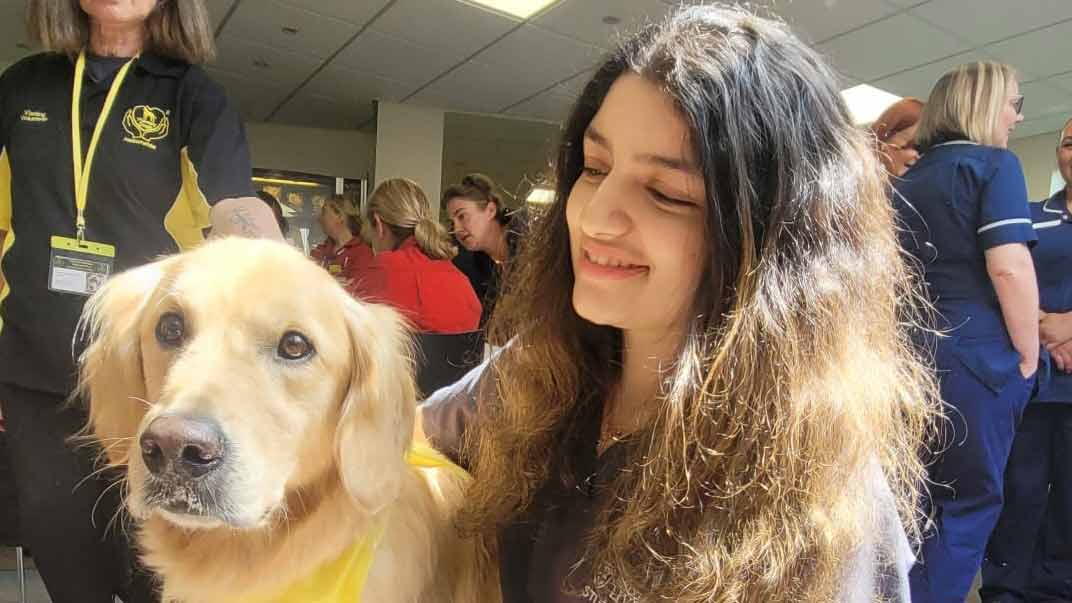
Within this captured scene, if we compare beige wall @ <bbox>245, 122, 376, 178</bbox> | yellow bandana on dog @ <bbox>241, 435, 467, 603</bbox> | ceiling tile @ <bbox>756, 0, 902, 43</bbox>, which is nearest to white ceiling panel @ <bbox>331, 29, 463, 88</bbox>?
beige wall @ <bbox>245, 122, 376, 178</bbox>

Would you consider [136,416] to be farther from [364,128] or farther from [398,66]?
[364,128]

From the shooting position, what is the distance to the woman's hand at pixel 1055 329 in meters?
2.69

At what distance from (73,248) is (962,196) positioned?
2.42 metres

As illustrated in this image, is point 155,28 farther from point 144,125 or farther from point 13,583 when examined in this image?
point 13,583

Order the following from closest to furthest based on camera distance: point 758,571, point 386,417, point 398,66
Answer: point 758,571, point 386,417, point 398,66

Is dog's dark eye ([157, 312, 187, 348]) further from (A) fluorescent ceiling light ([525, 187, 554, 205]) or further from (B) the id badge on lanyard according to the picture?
(A) fluorescent ceiling light ([525, 187, 554, 205])

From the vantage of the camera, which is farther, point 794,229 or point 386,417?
point 386,417

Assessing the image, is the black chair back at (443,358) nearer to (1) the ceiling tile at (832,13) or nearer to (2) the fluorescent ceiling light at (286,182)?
(1) the ceiling tile at (832,13)

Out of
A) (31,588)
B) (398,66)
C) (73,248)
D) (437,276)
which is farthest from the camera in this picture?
(398,66)

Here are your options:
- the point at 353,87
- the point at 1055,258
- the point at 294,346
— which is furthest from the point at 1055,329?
the point at 353,87

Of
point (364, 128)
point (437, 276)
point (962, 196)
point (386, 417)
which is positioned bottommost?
point (386, 417)

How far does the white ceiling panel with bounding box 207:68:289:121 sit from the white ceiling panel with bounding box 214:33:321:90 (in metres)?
0.14

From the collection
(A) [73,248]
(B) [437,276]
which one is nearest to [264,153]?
(B) [437,276]

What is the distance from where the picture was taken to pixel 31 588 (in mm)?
2598
